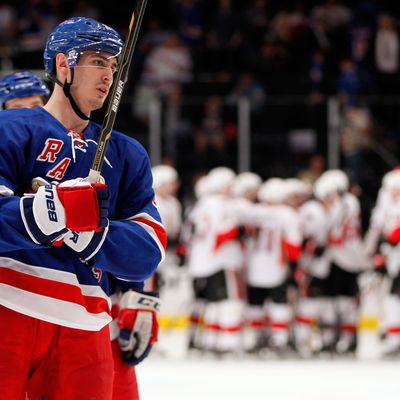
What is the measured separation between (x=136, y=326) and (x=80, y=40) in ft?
3.09

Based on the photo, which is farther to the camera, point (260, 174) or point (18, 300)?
point (260, 174)

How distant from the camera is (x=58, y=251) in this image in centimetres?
270

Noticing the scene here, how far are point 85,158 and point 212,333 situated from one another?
650 cm

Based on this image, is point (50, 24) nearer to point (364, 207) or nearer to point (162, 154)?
point (162, 154)

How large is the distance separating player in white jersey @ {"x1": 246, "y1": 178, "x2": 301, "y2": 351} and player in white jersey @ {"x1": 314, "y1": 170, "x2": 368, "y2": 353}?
337 millimetres

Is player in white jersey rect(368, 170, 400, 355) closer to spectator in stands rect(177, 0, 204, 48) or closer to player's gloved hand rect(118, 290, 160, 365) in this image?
spectator in stands rect(177, 0, 204, 48)

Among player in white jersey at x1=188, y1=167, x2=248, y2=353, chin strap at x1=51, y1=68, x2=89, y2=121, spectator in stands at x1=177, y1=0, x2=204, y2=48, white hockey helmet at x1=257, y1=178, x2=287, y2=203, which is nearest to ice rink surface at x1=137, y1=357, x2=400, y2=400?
player in white jersey at x1=188, y1=167, x2=248, y2=353

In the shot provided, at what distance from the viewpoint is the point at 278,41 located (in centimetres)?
1247

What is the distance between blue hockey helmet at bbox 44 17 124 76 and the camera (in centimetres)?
278

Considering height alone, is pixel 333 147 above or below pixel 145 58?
below

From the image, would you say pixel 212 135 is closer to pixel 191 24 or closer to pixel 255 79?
pixel 255 79

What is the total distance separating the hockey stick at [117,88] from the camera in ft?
8.43

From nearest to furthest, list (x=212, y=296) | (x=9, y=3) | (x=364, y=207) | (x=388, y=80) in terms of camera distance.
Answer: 1. (x=212, y=296)
2. (x=364, y=207)
3. (x=388, y=80)
4. (x=9, y=3)

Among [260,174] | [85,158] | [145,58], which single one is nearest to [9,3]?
[145,58]
